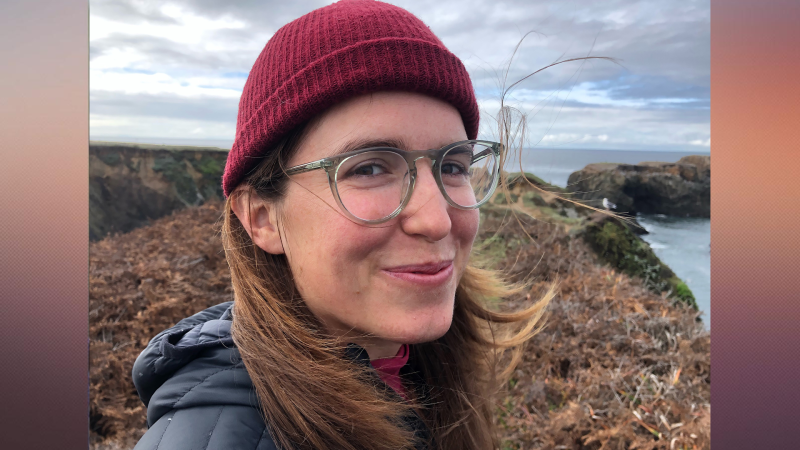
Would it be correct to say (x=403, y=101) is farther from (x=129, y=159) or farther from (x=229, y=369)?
(x=129, y=159)

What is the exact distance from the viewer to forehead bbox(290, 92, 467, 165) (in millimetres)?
1362

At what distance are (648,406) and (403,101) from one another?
3.16 metres

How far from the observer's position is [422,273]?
1.40 meters

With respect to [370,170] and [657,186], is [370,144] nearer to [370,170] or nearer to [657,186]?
[370,170]

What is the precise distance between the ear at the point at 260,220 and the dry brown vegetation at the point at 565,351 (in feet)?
3.50

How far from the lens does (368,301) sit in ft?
4.56

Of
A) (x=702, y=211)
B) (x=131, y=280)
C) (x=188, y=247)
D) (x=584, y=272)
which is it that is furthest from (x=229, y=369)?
(x=702, y=211)

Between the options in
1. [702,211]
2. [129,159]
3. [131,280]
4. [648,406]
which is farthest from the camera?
[129,159]

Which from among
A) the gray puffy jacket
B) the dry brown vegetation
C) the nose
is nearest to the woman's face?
the nose

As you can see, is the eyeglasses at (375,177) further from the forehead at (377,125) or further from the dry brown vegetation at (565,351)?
the dry brown vegetation at (565,351)

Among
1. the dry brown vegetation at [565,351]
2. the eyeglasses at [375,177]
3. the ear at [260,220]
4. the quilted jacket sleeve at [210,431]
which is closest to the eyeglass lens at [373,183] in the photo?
the eyeglasses at [375,177]

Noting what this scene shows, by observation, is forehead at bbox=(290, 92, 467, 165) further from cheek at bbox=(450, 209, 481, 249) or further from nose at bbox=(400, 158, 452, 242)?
cheek at bbox=(450, 209, 481, 249)

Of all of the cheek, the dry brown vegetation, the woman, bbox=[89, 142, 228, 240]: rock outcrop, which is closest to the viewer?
the woman

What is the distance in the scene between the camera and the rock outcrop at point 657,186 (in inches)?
261
